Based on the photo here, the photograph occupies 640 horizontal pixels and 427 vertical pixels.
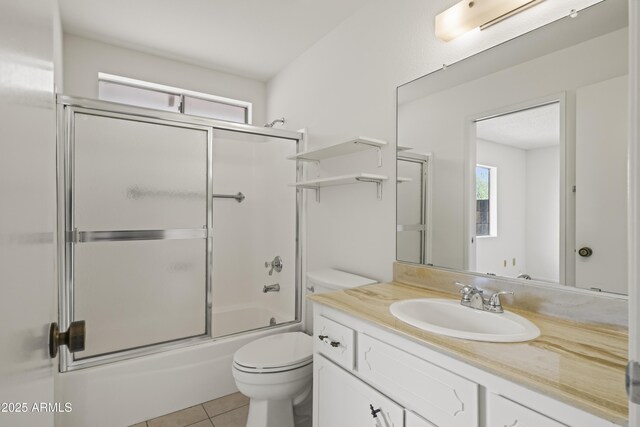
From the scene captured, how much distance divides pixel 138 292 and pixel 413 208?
1.88m

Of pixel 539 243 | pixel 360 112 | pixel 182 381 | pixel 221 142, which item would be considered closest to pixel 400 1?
pixel 360 112

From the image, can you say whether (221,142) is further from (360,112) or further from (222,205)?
(360,112)

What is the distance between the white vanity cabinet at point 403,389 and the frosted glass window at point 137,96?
2498mm

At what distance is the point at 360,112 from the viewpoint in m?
2.10

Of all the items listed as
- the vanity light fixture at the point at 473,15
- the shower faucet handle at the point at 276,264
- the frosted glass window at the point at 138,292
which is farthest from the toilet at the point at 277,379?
the vanity light fixture at the point at 473,15

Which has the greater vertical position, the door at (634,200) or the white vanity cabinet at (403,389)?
the door at (634,200)

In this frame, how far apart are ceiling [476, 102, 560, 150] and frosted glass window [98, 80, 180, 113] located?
2.61 meters

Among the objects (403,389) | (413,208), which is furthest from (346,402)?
(413,208)

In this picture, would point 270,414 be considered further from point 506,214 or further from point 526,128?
point 526,128

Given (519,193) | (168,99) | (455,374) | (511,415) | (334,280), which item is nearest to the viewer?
(511,415)

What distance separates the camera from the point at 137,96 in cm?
285

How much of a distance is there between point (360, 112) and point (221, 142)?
1.67m

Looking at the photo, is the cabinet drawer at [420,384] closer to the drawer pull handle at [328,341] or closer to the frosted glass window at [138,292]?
the drawer pull handle at [328,341]

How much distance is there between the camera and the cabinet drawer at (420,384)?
890 mm
